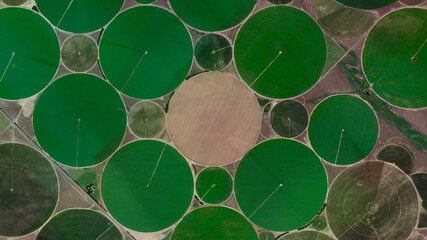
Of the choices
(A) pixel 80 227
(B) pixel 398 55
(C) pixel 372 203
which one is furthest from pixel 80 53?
(C) pixel 372 203

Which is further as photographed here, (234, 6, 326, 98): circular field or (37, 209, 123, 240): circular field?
(37, 209, 123, 240): circular field

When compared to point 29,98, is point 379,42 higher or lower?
higher

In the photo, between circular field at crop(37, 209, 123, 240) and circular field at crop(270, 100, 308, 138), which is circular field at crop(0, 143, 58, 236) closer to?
circular field at crop(37, 209, 123, 240)

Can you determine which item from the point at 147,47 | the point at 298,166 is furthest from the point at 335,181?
the point at 147,47

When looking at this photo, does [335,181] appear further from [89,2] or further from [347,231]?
[89,2]

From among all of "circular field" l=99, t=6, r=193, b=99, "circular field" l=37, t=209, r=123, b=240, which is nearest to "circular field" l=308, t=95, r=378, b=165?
"circular field" l=99, t=6, r=193, b=99
